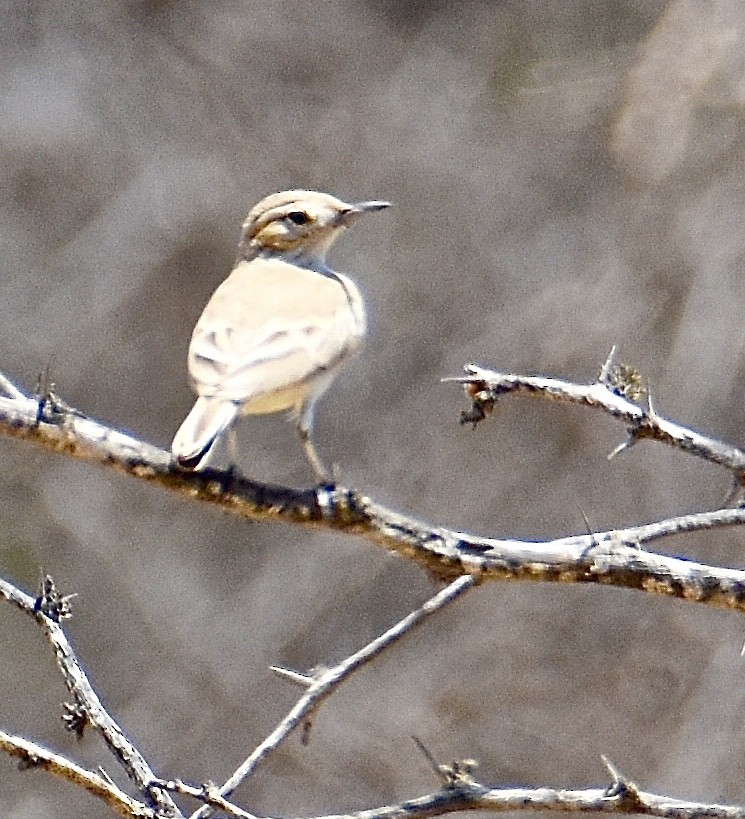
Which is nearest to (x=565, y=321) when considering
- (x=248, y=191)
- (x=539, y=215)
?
(x=539, y=215)

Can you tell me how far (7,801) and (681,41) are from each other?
218 cm

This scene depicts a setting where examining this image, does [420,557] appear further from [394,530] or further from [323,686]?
[323,686]

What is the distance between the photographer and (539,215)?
3.60 meters

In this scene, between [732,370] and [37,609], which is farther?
[732,370]

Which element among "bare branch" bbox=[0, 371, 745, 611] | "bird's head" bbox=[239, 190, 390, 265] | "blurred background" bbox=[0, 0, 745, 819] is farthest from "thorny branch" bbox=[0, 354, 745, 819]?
"blurred background" bbox=[0, 0, 745, 819]

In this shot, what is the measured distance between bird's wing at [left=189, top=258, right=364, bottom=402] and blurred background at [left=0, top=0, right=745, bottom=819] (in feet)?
2.84

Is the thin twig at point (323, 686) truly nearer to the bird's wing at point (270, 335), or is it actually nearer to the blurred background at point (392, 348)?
the bird's wing at point (270, 335)

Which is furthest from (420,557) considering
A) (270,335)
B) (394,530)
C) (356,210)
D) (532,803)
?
(356,210)

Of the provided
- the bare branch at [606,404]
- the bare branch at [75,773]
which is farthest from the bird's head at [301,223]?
the bare branch at [75,773]

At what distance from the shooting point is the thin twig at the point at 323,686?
2070mm

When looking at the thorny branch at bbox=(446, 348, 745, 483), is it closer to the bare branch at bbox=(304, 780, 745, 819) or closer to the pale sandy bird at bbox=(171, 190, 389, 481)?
the pale sandy bird at bbox=(171, 190, 389, 481)

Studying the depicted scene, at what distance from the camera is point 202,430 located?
2008 mm

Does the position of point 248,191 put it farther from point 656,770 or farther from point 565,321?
point 656,770

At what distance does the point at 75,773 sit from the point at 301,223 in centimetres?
121
